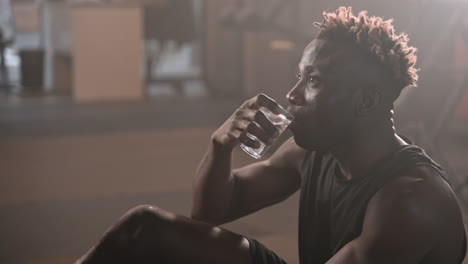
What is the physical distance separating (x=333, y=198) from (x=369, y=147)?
0.12 m

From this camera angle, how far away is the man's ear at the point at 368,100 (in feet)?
4.84

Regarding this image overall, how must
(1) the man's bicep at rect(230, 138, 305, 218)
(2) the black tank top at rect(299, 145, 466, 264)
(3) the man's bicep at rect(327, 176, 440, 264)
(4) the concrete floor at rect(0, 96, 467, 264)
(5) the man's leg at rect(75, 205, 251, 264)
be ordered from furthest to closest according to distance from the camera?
1. (4) the concrete floor at rect(0, 96, 467, 264)
2. (1) the man's bicep at rect(230, 138, 305, 218)
3. (5) the man's leg at rect(75, 205, 251, 264)
4. (2) the black tank top at rect(299, 145, 466, 264)
5. (3) the man's bicep at rect(327, 176, 440, 264)

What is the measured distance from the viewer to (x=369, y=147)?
152cm

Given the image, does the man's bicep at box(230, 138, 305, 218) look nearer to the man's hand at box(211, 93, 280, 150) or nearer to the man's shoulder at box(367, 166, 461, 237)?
the man's hand at box(211, 93, 280, 150)

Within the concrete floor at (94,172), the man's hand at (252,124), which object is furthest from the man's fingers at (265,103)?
the concrete floor at (94,172)

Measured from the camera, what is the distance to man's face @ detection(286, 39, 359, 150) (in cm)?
149

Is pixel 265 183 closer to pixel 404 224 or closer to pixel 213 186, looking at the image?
pixel 213 186

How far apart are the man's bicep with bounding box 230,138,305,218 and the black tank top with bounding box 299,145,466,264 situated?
0.13 metres

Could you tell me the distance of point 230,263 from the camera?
1.57 m

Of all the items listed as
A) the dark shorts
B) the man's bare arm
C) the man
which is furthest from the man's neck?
the dark shorts

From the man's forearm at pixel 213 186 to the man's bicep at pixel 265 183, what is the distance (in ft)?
0.15

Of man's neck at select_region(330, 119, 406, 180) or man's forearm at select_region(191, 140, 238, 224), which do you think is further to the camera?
man's forearm at select_region(191, 140, 238, 224)

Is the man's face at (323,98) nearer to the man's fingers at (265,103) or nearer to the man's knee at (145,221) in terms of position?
the man's fingers at (265,103)

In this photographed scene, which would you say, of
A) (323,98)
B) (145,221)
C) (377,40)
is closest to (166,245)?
(145,221)
